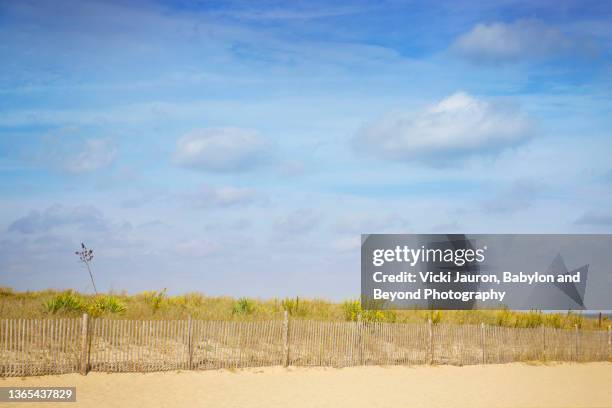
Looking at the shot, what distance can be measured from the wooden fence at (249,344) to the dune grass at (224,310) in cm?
234

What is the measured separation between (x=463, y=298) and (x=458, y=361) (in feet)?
25.7

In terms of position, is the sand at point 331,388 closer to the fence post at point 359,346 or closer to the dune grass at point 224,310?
the fence post at point 359,346

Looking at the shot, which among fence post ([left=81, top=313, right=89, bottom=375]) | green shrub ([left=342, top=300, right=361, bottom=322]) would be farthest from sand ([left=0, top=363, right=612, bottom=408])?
green shrub ([left=342, top=300, right=361, bottom=322])

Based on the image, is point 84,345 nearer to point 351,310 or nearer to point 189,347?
point 189,347

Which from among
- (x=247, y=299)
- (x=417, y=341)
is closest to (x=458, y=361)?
(x=417, y=341)

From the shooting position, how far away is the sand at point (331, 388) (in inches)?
857

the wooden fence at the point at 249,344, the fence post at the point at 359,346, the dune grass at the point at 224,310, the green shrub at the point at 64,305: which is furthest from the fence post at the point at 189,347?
the fence post at the point at 359,346

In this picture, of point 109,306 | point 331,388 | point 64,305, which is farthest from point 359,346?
point 64,305

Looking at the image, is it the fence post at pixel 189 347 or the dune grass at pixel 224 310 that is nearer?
the fence post at pixel 189 347

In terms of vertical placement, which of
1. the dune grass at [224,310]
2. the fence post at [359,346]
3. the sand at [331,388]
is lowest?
the sand at [331,388]

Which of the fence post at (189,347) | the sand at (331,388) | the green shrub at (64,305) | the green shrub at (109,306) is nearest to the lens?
the sand at (331,388)

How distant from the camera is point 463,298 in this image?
38.1 meters

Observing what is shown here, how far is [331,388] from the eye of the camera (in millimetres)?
24344

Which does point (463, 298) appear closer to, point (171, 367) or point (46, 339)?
point (171, 367)
